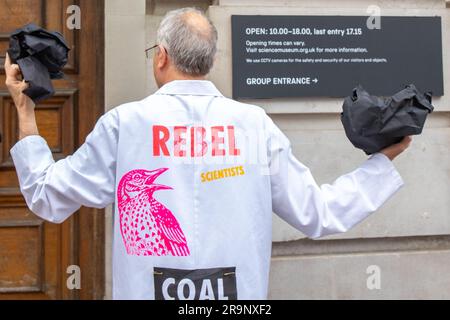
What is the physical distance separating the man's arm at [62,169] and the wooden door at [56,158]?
65.7 inches

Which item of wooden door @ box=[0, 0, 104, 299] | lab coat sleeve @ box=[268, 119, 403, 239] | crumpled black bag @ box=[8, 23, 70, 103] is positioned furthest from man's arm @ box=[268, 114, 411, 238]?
wooden door @ box=[0, 0, 104, 299]

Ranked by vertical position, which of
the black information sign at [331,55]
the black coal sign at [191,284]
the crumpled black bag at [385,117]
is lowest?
the black coal sign at [191,284]

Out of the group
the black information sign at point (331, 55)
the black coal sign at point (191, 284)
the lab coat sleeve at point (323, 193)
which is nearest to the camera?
the black coal sign at point (191, 284)

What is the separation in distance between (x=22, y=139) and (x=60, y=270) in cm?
186

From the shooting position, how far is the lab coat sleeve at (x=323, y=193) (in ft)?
7.54

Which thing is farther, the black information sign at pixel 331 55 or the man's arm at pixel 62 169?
the black information sign at pixel 331 55

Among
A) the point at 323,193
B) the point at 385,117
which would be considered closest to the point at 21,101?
the point at 323,193

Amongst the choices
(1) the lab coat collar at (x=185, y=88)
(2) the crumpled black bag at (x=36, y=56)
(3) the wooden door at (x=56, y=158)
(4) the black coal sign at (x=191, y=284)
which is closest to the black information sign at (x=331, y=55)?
(3) the wooden door at (x=56, y=158)

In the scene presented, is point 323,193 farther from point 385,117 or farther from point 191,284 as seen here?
point 191,284

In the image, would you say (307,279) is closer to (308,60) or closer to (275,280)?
(275,280)

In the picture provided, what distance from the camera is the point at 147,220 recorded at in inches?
87.3

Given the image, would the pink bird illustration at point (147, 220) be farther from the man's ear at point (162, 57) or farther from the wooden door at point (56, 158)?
the wooden door at point (56, 158)

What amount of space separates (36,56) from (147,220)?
2.38ft

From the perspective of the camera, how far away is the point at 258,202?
7.48 ft
